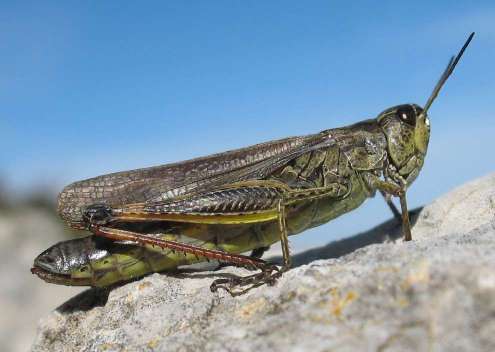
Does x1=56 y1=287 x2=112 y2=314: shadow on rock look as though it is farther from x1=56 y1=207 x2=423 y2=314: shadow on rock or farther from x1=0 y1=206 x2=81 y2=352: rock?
x1=0 y1=206 x2=81 y2=352: rock

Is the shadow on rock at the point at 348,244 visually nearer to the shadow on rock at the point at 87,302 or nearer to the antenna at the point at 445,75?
the shadow on rock at the point at 87,302

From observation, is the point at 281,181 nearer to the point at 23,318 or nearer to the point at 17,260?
the point at 23,318

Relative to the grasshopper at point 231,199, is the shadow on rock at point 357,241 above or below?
below

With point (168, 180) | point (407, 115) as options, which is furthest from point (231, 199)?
point (407, 115)

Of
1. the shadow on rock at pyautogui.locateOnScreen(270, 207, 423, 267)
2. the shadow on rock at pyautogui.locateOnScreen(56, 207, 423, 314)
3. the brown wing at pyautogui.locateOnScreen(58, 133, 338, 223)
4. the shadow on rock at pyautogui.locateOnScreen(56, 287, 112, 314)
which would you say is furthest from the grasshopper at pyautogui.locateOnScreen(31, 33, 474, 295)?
the shadow on rock at pyautogui.locateOnScreen(270, 207, 423, 267)

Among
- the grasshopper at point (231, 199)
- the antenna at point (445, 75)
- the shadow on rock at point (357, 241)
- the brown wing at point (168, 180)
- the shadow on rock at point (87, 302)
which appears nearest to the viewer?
the grasshopper at point (231, 199)

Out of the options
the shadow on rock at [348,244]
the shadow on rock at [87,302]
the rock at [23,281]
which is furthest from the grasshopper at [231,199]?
the rock at [23,281]

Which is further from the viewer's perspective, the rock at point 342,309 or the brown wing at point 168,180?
the brown wing at point 168,180
